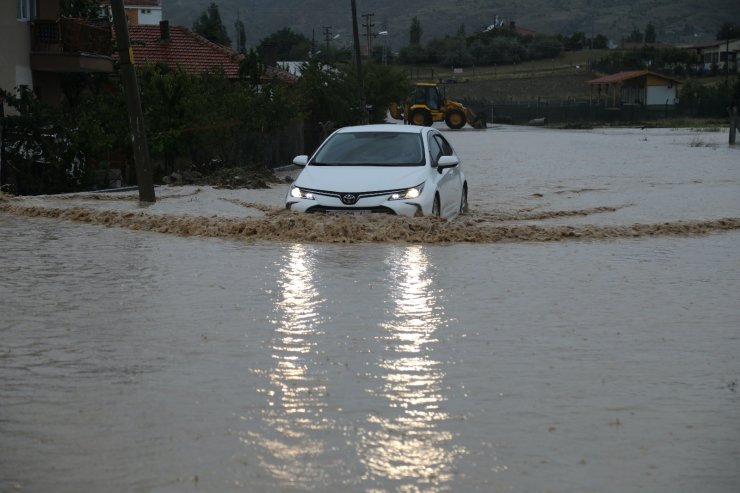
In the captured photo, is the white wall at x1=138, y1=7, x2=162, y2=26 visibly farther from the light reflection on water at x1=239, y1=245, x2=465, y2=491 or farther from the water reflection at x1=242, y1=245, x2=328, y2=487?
the light reflection on water at x1=239, y1=245, x2=465, y2=491

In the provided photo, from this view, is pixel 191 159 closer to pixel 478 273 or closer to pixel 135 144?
pixel 135 144

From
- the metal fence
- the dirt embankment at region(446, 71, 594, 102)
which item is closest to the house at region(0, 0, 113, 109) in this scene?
the metal fence

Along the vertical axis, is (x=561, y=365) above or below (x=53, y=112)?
below

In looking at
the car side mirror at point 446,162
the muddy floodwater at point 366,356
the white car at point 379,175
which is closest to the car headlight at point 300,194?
the white car at point 379,175

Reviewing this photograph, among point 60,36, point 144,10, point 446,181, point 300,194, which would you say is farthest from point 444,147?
point 144,10

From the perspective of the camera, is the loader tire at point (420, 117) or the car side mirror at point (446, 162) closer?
the car side mirror at point (446, 162)

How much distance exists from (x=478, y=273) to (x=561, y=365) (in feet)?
15.9

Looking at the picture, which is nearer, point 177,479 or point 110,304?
point 177,479

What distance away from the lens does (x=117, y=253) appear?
1489cm

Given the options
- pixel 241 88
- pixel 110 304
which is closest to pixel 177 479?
pixel 110 304

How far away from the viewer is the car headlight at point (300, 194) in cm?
1570

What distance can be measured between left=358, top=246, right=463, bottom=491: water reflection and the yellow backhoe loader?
59.8m

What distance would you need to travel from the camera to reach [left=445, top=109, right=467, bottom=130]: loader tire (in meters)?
75.2

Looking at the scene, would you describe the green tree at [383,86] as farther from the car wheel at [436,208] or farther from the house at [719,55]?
the house at [719,55]
